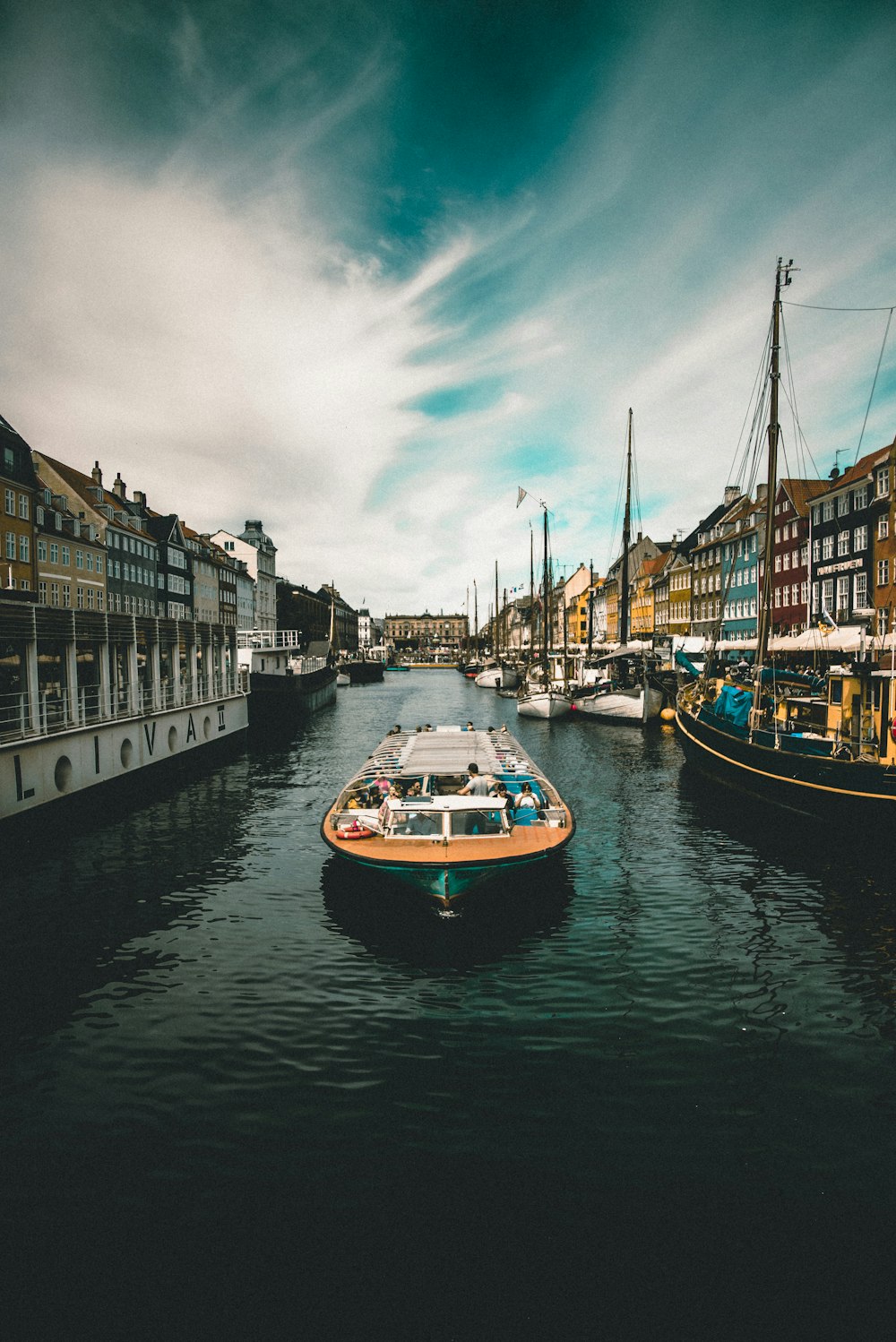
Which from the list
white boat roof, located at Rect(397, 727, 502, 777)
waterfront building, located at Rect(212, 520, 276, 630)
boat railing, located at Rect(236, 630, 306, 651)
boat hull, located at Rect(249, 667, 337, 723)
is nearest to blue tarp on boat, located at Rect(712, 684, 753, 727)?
white boat roof, located at Rect(397, 727, 502, 777)

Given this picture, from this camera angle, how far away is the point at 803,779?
25.2m

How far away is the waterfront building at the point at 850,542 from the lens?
55469mm

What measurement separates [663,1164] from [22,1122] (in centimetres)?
857

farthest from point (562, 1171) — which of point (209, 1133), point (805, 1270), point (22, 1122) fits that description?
point (22, 1122)

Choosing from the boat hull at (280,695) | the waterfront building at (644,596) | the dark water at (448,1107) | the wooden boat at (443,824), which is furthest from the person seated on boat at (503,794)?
the waterfront building at (644,596)

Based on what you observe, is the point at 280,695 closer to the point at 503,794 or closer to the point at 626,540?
the point at 626,540

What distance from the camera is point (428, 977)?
14609 mm

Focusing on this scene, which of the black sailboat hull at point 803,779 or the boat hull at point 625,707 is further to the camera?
the boat hull at point 625,707

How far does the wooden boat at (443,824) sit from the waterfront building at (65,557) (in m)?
41.6

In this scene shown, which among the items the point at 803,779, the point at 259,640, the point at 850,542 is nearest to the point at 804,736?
the point at 803,779

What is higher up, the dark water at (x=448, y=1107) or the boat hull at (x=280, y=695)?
the boat hull at (x=280, y=695)

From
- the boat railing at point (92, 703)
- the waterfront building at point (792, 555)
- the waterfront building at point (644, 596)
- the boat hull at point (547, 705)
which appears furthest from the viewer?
the waterfront building at point (644, 596)

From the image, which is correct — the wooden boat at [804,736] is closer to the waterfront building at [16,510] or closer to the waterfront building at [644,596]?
the waterfront building at [16,510]

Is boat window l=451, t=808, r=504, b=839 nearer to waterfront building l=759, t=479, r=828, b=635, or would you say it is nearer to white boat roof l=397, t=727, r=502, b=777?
white boat roof l=397, t=727, r=502, b=777
